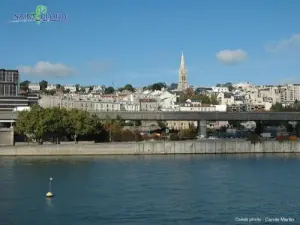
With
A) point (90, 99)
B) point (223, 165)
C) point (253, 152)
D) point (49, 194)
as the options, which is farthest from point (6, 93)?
point (49, 194)

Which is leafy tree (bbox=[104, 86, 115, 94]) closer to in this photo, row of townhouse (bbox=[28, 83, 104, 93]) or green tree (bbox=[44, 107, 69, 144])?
row of townhouse (bbox=[28, 83, 104, 93])

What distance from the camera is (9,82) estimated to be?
399ft

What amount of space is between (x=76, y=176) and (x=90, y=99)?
81520mm

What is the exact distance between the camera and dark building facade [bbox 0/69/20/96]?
12039 cm

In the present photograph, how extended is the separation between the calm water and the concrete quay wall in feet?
21.6

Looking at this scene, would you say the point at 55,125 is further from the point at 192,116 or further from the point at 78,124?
the point at 192,116

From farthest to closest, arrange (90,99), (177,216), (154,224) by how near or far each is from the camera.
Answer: (90,99), (177,216), (154,224)

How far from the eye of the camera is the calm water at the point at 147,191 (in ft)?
81.6

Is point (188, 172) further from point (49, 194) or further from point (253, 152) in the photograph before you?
point (253, 152)

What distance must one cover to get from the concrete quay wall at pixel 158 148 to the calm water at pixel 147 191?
659cm

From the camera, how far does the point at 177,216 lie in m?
24.8

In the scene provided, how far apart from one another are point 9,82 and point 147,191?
315 feet

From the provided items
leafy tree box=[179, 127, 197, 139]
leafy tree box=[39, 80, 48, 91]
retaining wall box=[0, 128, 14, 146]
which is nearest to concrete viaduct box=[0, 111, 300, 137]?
leafy tree box=[179, 127, 197, 139]

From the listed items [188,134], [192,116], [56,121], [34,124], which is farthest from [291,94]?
[34,124]
